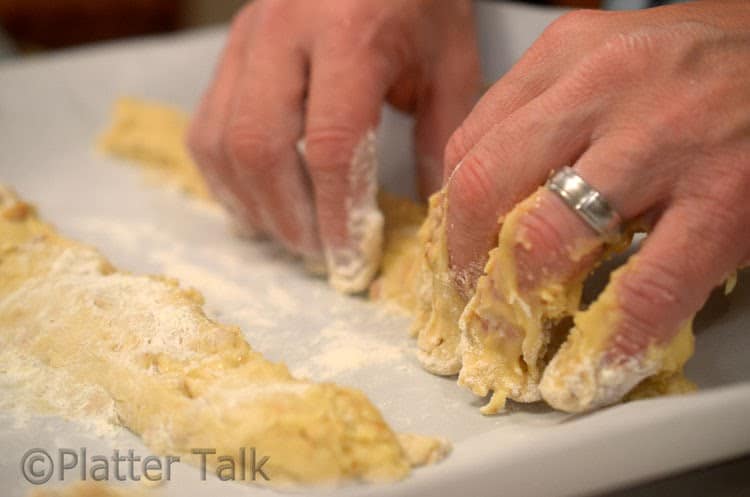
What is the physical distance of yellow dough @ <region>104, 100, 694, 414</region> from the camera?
2.45 ft

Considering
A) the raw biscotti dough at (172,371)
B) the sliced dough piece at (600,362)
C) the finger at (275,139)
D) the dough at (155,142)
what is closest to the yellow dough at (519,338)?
the sliced dough piece at (600,362)

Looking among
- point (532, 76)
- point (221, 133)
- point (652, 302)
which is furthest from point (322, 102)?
point (652, 302)

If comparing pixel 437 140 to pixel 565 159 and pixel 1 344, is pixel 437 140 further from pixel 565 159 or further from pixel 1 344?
pixel 1 344

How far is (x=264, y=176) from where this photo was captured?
1.17 metres

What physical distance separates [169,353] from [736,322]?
2.09 ft

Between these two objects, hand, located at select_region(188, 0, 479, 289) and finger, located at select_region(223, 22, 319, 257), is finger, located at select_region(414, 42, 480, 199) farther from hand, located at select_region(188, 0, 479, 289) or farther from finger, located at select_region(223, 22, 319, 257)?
finger, located at select_region(223, 22, 319, 257)

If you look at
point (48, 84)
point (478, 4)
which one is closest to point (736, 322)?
point (478, 4)

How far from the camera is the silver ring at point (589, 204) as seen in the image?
732 millimetres

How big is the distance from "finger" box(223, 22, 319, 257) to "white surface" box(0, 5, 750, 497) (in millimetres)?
97

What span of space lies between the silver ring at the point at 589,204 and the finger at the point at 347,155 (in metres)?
0.41

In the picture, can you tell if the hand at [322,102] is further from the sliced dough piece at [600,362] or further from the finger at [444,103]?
the sliced dough piece at [600,362]

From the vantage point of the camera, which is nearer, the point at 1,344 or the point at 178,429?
the point at 178,429

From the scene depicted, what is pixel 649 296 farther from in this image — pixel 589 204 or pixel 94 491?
pixel 94 491

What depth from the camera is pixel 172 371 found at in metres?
0.85
